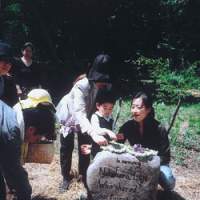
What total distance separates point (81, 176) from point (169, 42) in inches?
437

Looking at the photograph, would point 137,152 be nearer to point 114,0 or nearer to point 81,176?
point 81,176

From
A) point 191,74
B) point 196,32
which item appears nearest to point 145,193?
point 191,74

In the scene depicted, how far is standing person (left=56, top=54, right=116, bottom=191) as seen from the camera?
4309 mm

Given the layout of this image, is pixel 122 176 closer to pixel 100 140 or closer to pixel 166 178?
pixel 100 140

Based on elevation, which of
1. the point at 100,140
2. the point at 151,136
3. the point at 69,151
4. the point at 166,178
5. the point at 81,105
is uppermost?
the point at 81,105

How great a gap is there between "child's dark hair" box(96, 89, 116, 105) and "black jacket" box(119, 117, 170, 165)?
0.48 metres

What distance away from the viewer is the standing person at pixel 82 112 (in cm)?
431

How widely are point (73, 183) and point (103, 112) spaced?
1403 mm

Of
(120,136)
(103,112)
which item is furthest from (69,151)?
(103,112)

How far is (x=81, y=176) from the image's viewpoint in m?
5.55

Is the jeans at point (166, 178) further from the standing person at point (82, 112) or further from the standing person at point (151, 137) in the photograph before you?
the standing person at point (82, 112)

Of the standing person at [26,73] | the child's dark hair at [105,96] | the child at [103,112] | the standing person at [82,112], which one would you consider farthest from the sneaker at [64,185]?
the standing person at [26,73]

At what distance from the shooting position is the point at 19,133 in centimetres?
371

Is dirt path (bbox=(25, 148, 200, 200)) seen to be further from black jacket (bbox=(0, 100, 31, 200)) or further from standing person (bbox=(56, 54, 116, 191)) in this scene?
black jacket (bbox=(0, 100, 31, 200))
